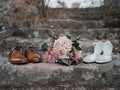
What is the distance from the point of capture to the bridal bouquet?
2088 millimetres

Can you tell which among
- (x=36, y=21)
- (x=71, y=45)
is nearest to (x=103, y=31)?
(x=36, y=21)

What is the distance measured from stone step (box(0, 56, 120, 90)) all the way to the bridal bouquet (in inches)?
4.6

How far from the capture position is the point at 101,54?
2201 mm

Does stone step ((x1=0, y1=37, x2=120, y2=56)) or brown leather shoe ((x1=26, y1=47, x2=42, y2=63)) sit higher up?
brown leather shoe ((x1=26, y1=47, x2=42, y2=63))

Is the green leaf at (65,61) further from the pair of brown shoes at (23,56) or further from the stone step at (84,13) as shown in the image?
the stone step at (84,13)

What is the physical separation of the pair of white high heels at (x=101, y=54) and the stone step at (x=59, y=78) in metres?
0.15

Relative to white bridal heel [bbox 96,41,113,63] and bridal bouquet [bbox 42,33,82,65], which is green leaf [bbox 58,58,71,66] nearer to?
bridal bouquet [bbox 42,33,82,65]

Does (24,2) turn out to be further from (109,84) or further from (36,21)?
(109,84)

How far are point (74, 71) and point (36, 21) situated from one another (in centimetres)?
168

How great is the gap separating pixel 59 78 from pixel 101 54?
0.44 meters

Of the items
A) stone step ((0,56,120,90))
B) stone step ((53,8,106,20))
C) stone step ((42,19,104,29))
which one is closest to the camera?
stone step ((0,56,120,90))

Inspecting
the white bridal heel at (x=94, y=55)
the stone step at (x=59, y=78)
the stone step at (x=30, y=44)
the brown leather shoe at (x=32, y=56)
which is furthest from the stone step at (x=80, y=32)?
the stone step at (x=59, y=78)

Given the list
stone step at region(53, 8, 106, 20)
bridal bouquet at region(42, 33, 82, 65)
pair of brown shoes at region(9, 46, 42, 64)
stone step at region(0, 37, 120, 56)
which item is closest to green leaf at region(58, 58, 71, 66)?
bridal bouquet at region(42, 33, 82, 65)

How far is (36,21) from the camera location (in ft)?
11.6
